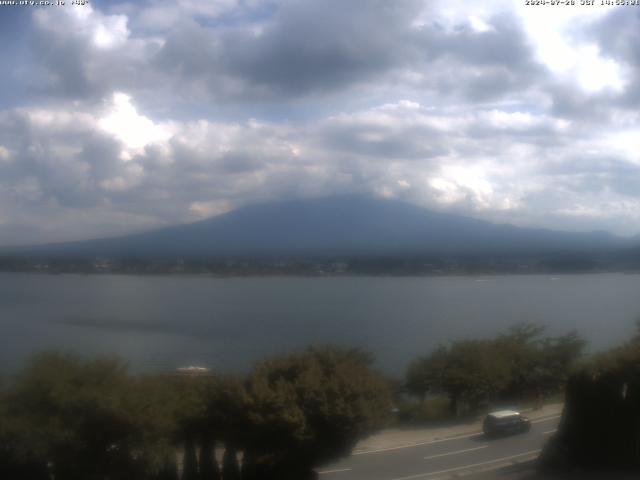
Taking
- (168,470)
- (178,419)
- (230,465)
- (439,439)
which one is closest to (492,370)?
(439,439)

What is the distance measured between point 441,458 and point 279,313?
26574 mm

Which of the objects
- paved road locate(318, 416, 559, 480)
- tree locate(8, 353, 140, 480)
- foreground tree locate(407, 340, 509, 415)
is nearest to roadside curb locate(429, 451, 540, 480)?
paved road locate(318, 416, 559, 480)

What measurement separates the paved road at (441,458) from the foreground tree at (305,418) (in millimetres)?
571

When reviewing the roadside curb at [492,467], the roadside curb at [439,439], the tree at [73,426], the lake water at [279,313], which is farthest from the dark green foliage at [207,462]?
the lake water at [279,313]

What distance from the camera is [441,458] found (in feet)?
30.3

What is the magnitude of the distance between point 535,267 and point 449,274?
272 inches

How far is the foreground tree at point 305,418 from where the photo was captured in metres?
8.43

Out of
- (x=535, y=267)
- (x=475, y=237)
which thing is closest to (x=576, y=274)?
(x=535, y=267)

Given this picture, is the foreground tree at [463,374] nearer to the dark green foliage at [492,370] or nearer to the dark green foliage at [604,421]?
the dark green foliage at [492,370]

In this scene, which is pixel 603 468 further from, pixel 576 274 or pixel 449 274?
pixel 449 274

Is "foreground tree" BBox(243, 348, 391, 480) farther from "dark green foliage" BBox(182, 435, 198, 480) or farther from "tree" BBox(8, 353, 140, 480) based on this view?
"tree" BBox(8, 353, 140, 480)

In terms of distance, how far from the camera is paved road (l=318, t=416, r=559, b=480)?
870 cm

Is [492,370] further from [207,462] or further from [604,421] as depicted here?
[207,462]

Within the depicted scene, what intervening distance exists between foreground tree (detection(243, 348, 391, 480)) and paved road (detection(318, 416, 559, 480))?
0.57 metres
